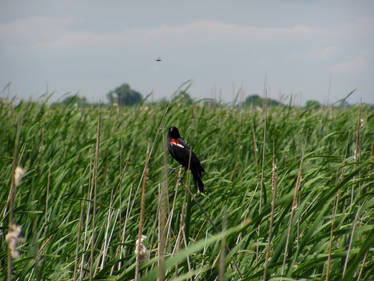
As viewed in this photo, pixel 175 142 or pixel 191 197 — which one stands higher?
pixel 175 142

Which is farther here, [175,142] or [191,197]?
[175,142]

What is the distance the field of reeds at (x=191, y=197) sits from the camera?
6.08 feet

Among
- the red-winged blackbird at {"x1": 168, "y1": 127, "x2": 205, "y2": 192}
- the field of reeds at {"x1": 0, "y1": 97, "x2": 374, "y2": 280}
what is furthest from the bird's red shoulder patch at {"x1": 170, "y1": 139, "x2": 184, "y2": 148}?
the field of reeds at {"x1": 0, "y1": 97, "x2": 374, "y2": 280}

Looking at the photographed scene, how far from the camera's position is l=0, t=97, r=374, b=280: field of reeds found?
185 cm

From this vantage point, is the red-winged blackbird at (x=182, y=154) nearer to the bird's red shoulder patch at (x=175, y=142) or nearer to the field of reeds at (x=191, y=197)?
the bird's red shoulder patch at (x=175, y=142)

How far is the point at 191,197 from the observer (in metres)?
3.01

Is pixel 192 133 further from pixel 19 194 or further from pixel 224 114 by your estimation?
pixel 19 194

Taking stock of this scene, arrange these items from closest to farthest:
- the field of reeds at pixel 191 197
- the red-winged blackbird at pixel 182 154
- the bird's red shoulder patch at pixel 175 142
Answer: the field of reeds at pixel 191 197, the red-winged blackbird at pixel 182 154, the bird's red shoulder patch at pixel 175 142

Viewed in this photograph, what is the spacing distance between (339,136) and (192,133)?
6.19ft

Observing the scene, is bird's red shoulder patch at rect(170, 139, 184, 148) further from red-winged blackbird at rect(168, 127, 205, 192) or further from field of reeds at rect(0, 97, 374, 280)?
field of reeds at rect(0, 97, 374, 280)

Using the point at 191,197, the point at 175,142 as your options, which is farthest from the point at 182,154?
the point at 191,197

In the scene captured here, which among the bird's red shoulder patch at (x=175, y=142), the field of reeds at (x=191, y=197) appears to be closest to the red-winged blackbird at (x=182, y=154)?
the bird's red shoulder patch at (x=175, y=142)

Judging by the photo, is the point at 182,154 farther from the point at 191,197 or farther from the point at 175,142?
the point at 191,197

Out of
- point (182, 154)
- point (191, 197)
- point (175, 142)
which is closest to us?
point (191, 197)
